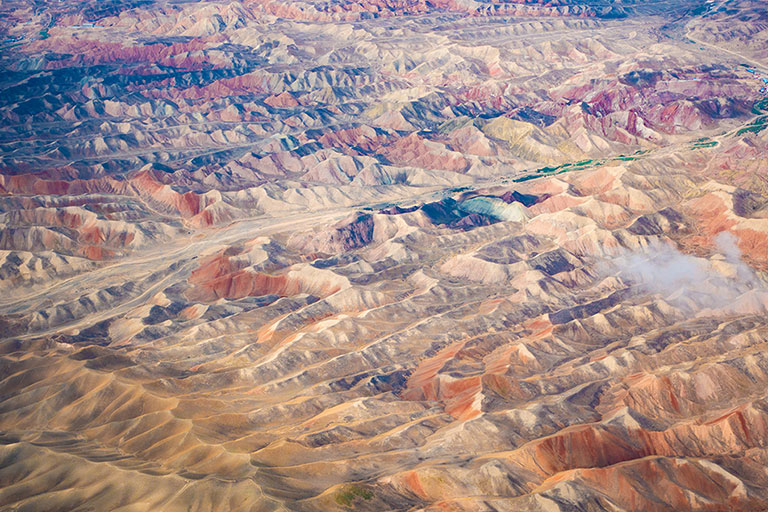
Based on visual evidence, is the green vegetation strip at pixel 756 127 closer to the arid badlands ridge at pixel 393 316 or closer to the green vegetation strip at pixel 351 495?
the arid badlands ridge at pixel 393 316

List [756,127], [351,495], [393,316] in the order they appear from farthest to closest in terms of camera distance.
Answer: [756,127]
[393,316]
[351,495]

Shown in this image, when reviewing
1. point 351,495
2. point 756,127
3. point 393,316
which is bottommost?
point 393,316

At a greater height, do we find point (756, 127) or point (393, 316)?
point (756, 127)

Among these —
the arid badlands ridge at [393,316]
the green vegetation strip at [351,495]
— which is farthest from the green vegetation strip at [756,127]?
the green vegetation strip at [351,495]

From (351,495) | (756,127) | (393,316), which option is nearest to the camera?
(351,495)

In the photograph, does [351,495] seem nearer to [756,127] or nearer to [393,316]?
[393,316]

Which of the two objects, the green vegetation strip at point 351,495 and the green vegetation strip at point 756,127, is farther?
the green vegetation strip at point 756,127

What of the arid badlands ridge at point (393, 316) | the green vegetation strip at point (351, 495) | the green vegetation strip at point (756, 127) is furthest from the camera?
the green vegetation strip at point (756, 127)

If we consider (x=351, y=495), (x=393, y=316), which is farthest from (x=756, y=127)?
(x=351, y=495)

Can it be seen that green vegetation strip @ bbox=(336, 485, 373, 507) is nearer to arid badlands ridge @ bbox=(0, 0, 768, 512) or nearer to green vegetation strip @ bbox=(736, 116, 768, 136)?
arid badlands ridge @ bbox=(0, 0, 768, 512)
